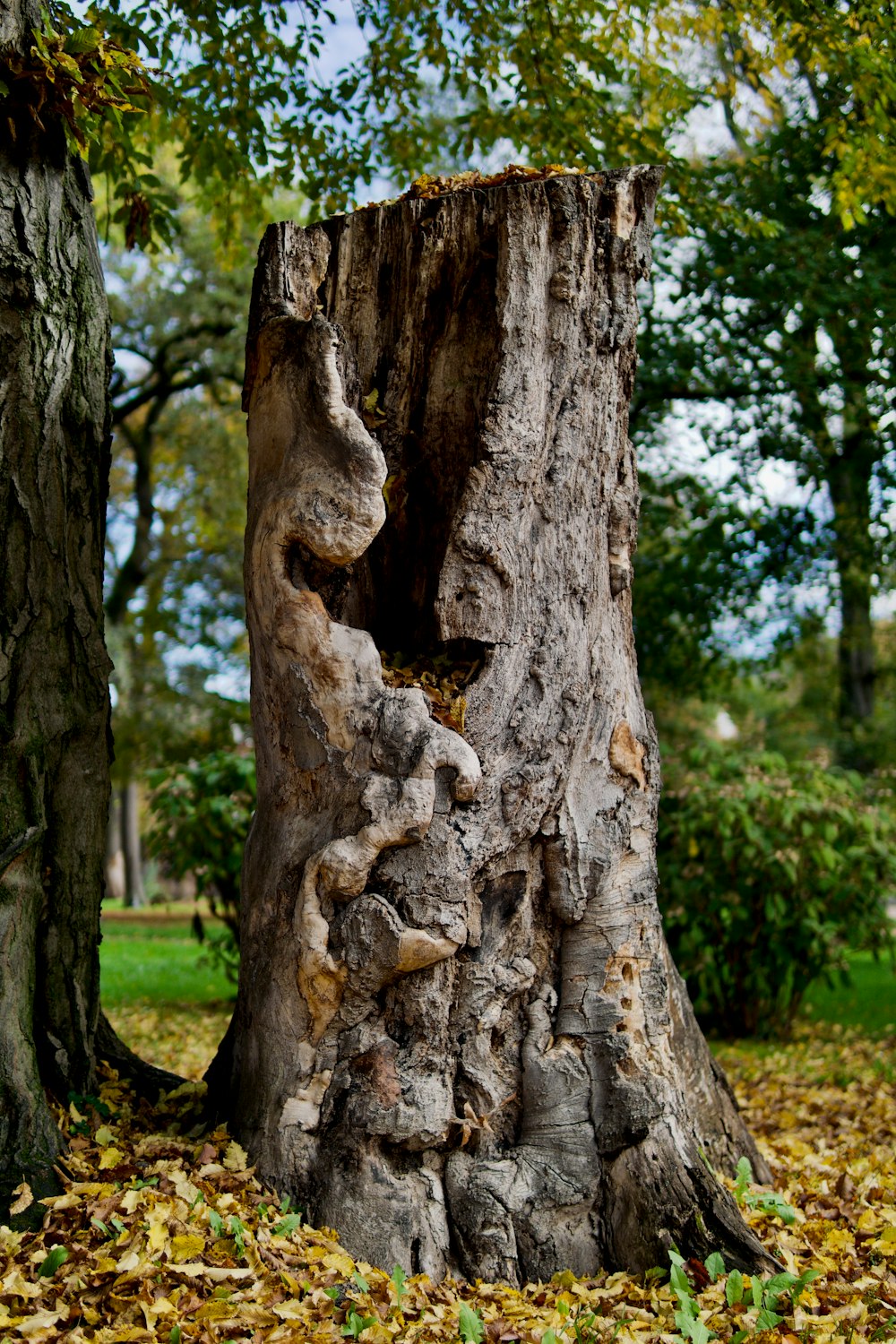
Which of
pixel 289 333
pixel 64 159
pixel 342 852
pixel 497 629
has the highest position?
pixel 64 159

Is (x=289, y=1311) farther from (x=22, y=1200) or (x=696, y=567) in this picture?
(x=696, y=567)

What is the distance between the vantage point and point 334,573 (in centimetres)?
362

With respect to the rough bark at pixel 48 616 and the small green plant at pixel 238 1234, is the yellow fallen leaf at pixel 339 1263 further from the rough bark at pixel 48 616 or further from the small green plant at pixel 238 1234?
the rough bark at pixel 48 616

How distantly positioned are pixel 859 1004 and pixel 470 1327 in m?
7.81

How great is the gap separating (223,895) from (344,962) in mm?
5446

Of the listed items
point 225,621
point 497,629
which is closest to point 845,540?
point 497,629

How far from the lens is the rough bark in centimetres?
355

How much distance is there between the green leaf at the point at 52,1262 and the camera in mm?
2889

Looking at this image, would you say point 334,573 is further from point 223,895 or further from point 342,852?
point 223,895

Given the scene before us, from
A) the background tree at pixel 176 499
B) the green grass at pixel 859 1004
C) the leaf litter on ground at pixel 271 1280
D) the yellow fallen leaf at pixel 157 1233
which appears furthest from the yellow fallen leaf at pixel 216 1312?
the background tree at pixel 176 499

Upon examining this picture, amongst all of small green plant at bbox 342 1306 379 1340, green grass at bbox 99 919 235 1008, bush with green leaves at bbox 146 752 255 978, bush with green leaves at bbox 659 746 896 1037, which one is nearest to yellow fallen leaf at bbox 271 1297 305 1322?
small green plant at bbox 342 1306 379 1340

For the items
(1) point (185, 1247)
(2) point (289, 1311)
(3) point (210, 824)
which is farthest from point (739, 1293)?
(3) point (210, 824)

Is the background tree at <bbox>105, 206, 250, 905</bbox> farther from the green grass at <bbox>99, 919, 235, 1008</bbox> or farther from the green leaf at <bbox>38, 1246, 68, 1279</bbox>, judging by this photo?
the green leaf at <bbox>38, 1246, 68, 1279</bbox>

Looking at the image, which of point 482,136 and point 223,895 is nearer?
point 482,136
